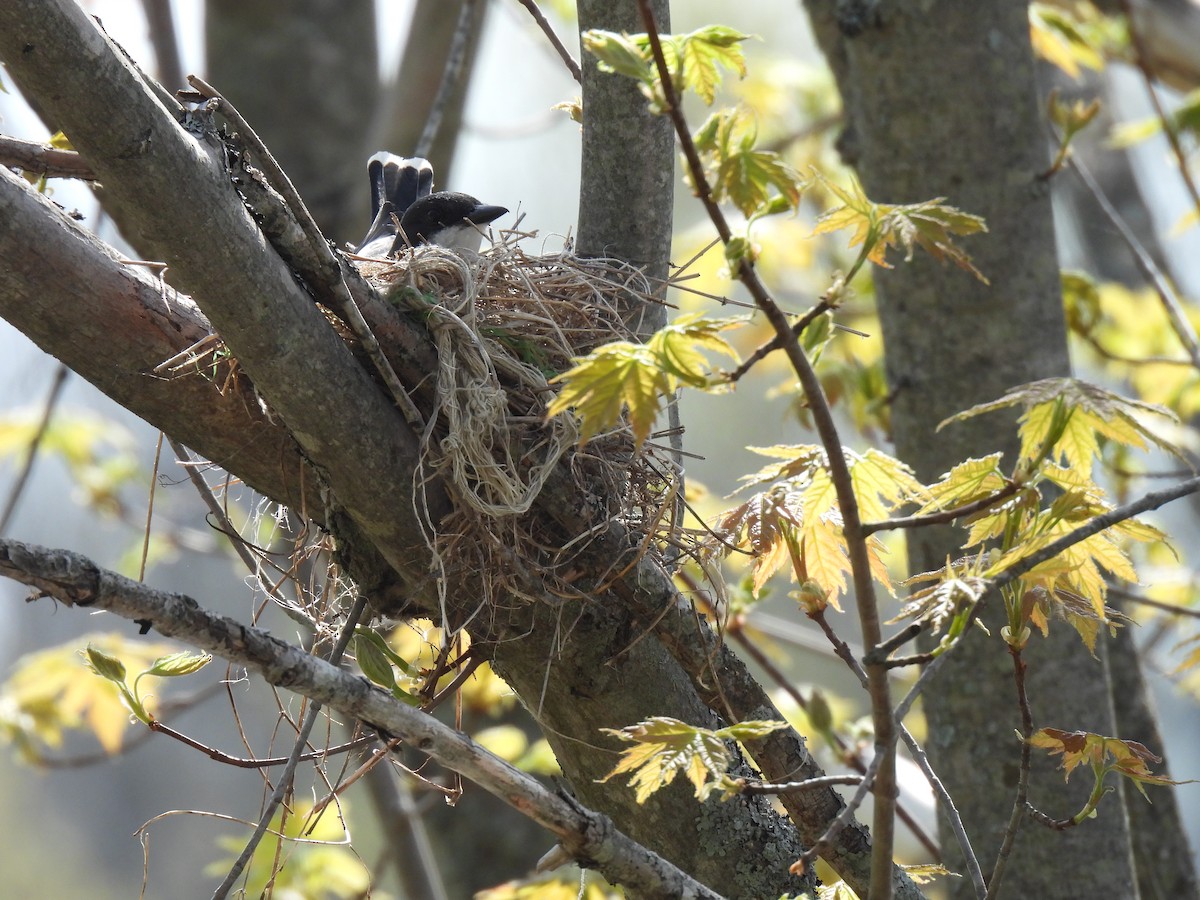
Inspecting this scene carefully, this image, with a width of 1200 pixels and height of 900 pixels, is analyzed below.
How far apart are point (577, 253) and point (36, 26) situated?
3.83ft

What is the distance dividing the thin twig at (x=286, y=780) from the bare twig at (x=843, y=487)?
68 cm

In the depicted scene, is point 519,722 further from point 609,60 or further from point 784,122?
point 609,60

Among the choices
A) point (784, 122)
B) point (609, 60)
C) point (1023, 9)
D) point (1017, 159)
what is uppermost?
point (784, 122)

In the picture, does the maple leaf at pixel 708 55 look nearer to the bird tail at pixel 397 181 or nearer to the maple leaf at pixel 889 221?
the maple leaf at pixel 889 221

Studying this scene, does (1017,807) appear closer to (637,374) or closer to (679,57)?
(637,374)

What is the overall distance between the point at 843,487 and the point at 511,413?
2.83ft

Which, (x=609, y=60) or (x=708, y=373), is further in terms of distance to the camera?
(x=708, y=373)

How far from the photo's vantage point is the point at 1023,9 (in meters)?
2.86

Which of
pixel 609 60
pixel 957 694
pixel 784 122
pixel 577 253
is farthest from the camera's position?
pixel 784 122

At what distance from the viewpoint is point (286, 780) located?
1.55 metres

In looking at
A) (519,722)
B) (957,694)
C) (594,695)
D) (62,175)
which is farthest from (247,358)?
(519,722)

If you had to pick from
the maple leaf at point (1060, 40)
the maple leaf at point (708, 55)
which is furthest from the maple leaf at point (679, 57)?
the maple leaf at point (1060, 40)

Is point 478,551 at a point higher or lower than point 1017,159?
lower

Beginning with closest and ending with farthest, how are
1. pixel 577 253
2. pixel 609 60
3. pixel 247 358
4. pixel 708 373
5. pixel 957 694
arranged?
pixel 609 60
pixel 708 373
pixel 247 358
pixel 577 253
pixel 957 694
